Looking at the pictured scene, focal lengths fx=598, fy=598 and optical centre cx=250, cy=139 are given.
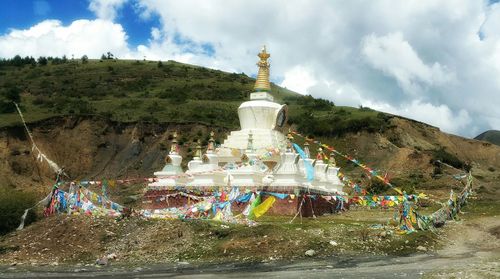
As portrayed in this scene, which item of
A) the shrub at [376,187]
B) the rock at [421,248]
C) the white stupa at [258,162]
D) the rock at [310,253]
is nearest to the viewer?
the rock at [310,253]

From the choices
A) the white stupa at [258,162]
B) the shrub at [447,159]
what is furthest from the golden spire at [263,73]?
the shrub at [447,159]

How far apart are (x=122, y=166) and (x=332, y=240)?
1686 inches

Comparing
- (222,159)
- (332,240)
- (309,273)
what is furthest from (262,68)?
(309,273)

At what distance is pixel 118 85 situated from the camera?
308 ft

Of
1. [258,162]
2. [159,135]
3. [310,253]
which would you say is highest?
[159,135]

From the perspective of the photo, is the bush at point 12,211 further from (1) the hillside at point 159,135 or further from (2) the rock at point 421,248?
(1) the hillside at point 159,135

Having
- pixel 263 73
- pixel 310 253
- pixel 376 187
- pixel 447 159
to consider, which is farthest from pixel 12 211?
pixel 447 159

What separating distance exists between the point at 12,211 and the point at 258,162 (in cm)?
1328

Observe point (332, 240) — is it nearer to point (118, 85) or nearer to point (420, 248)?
point (420, 248)

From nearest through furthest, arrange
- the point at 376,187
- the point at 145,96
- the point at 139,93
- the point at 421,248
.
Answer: the point at 421,248, the point at 376,187, the point at 145,96, the point at 139,93

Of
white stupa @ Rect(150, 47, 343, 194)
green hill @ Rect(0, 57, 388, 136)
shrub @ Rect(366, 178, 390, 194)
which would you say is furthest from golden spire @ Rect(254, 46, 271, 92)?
green hill @ Rect(0, 57, 388, 136)

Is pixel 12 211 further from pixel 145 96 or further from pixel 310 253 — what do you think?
pixel 145 96

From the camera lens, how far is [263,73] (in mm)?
41031

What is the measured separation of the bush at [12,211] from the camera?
26172 millimetres
